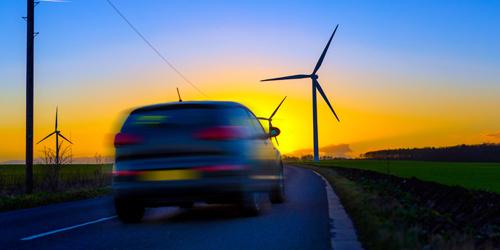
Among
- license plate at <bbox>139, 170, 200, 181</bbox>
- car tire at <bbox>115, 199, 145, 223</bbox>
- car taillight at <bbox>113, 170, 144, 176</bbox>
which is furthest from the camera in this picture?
car tire at <bbox>115, 199, 145, 223</bbox>

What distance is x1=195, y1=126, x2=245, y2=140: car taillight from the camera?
9.27 m

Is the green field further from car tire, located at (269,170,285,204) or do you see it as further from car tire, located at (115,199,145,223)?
car tire, located at (115,199,145,223)

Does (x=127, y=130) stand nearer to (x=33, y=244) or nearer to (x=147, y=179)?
(x=147, y=179)

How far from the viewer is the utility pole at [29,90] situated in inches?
706

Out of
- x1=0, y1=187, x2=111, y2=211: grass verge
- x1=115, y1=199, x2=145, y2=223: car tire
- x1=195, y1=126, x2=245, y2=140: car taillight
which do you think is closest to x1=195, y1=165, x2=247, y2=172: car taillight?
x1=195, y1=126, x2=245, y2=140: car taillight

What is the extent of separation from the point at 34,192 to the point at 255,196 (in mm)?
10124

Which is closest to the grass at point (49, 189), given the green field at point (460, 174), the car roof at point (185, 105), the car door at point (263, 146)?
the car roof at point (185, 105)

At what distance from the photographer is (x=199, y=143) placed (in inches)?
364

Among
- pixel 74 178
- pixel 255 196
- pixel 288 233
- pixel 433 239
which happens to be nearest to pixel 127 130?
pixel 255 196

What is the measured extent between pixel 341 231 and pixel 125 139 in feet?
11.7

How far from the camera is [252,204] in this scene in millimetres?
10062

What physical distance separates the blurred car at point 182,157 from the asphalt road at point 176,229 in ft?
1.61

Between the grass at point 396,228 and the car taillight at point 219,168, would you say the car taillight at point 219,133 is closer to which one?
the car taillight at point 219,168

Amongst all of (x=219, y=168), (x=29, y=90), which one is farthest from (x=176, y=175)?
(x=29, y=90)
